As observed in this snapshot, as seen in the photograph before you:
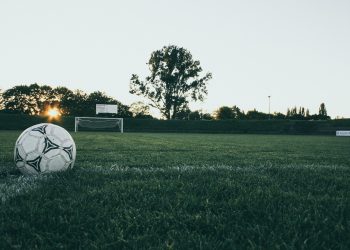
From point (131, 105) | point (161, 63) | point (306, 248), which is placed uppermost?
point (161, 63)

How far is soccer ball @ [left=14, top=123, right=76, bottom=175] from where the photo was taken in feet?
10.6

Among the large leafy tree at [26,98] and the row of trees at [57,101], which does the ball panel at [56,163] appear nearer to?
the row of trees at [57,101]

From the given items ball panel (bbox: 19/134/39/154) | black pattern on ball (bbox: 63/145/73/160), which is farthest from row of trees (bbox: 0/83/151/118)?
ball panel (bbox: 19/134/39/154)

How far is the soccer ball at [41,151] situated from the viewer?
322 centimetres

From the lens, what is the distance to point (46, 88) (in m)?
69.9

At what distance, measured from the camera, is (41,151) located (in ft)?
10.6

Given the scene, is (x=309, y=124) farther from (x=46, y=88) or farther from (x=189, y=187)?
(x=46, y=88)

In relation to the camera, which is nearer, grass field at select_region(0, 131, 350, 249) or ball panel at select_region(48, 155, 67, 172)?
grass field at select_region(0, 131, 350, 249)

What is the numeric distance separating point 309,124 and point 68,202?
37.2 m

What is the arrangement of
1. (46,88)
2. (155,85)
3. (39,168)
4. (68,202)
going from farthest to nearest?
(46,88), (155,85), (39,168), (68,202)

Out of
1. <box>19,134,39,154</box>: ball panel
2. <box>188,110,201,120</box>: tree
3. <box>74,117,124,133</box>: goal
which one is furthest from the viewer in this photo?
<box>188,110,201,120</box>: tree

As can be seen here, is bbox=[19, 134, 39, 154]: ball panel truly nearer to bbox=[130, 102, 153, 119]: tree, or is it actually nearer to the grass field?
the grass field

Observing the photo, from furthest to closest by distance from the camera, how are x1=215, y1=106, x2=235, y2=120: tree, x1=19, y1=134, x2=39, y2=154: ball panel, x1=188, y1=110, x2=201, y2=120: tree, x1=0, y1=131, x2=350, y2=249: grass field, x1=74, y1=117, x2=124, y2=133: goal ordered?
x1=215, y1=106, x2=235, y2=120: tree
x1=188, y1=110, x2=201, y2=120: tree
x1=74, y1=117, x2=124, y2=133: goal
x1=19, y1=134, x2=39, y2=154: ball panel
x1=0, y1=131, x2=350, y2=249: grass field

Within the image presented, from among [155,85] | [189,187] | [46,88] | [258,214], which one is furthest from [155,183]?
[46,88]
